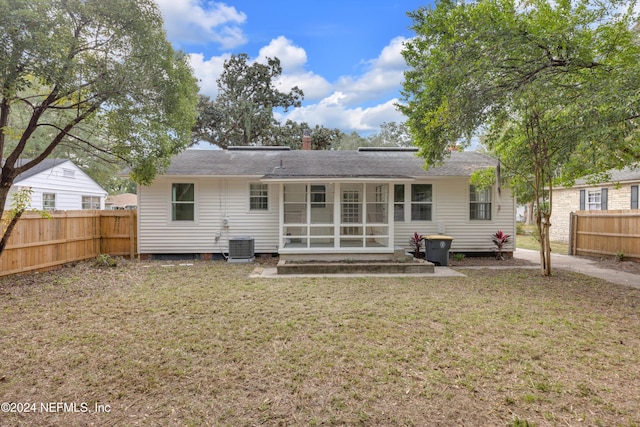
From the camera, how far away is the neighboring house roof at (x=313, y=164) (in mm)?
10227

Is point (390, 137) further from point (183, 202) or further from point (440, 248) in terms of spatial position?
point (183, 202)

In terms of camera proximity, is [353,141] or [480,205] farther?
[353,141]

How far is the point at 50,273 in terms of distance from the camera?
8172mm

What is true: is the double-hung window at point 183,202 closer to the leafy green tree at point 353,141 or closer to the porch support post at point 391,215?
the porch support post at point 391,215

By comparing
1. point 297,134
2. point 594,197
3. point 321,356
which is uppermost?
point 297,134

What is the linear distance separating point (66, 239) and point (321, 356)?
903 centimetres

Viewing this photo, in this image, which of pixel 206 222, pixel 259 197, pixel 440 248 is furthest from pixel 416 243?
pixel 206 222

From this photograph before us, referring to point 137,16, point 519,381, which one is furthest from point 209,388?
point 137,16

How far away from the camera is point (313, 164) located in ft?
36.7

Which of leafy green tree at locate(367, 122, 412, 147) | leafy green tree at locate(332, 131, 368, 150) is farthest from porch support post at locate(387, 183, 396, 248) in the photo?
leafy green tree at locate(332, 131, 368, 150)

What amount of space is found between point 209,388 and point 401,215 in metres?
9.13

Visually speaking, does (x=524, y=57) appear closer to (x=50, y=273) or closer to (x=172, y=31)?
(x=172, y=31)

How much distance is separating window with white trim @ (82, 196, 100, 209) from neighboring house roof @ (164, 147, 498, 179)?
12.0 m

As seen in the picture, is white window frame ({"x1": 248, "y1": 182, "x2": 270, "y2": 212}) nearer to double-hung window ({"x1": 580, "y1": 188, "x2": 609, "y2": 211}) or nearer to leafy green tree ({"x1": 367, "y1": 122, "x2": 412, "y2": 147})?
double-hung window ({"x1": 580, "y1": 188, "x2": 609, "y2": 211})
